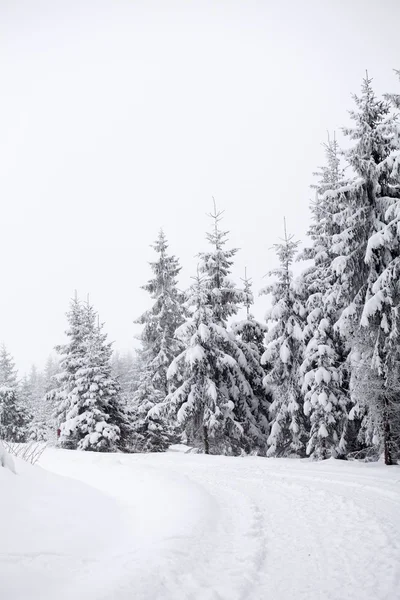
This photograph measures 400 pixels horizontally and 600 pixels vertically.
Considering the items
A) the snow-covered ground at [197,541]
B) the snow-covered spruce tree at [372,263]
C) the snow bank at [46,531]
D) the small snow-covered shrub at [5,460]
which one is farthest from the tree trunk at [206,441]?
the small snow-covered shrub at [5,460]

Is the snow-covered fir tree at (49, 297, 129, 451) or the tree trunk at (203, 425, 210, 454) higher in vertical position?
the snow-covered fir tree at (49, 297, 129, 451)

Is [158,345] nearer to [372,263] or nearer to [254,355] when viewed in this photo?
[254,355]

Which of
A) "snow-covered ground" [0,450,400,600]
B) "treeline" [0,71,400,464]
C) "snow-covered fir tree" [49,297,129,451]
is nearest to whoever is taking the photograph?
"snow-covered ground" [0,450,400,600]

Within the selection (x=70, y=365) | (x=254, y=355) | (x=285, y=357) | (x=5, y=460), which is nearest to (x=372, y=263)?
(x=285, y=357)

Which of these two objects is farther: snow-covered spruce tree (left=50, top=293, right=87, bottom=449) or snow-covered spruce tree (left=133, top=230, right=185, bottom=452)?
snow-covered spruce tree (left=133, top=230, right=185, bottom=452)

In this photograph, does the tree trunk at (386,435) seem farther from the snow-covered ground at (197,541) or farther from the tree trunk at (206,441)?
the tree trunk at (206,441)

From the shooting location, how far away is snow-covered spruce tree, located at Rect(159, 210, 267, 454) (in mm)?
20625

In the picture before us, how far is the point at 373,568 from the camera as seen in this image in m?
4.92

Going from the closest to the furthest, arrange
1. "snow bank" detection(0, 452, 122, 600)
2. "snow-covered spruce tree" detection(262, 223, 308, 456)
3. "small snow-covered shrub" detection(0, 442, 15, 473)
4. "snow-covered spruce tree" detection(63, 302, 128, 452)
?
"snow bank" detection(0, 452, 122, 600)
"small snow-covered shrub" detection(0, 442, 15, 473)
"snow-covered spruce tree" detection(262, 223, 308, 456)
"snow-covered spruce tree" detection(63, 302, 128, 452)

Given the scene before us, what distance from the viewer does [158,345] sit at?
92.0ft

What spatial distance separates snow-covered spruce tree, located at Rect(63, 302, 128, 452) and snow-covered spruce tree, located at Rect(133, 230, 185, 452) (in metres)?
1.60

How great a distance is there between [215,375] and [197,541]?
53.0 ft

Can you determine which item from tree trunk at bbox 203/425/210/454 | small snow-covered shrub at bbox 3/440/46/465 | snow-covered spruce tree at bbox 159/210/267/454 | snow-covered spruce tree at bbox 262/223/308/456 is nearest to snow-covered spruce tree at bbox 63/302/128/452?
snow-covered spruce tree at bbox 159/210/267/454

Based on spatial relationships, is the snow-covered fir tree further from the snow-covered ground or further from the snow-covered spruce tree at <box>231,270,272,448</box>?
the snow-covered ground
